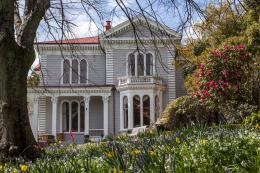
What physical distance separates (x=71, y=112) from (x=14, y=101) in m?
29.9

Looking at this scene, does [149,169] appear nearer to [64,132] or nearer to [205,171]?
[205,171]

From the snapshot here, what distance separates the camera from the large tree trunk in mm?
7305

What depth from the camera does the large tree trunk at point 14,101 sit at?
7.30 metres

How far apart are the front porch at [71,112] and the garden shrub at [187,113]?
17257mm

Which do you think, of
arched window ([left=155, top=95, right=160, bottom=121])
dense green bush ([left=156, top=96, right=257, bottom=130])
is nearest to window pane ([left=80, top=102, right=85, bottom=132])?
arched window ([left=155, top=95, right=160, bottom=121])

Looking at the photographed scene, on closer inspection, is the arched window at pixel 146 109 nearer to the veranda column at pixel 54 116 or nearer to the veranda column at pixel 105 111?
the veranda column at pixel 105 111

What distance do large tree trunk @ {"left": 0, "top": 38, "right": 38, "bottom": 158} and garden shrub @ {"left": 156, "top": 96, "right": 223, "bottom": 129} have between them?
1052 centimetres

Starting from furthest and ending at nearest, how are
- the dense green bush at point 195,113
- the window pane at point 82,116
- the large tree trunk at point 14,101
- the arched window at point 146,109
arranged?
the window pane at point 82,116 → the arched window at point 146,109 → the dense green bush at point 195,113 → the large tree trunk at point 14,101

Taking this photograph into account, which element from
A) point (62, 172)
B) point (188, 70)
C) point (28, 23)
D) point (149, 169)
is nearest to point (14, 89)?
point (28, 23)

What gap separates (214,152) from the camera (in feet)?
11.9

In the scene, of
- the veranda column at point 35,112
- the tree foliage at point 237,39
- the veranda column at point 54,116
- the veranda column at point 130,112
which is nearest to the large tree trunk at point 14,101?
the tree foliage at point 237,39

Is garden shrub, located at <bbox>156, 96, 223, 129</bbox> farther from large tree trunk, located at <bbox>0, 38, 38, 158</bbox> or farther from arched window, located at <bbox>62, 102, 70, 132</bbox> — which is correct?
arched window, located at <bbox>62, 102, 70, 132</bbox>

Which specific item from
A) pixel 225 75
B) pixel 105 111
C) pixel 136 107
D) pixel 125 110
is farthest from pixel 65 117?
pixel 225 75

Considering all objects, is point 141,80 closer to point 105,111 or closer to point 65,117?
point 105,111
